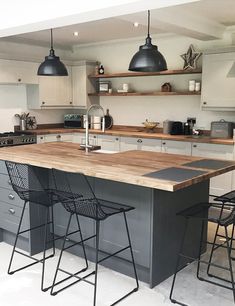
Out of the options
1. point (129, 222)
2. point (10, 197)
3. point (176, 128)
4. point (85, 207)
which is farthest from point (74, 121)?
point (85, 207)

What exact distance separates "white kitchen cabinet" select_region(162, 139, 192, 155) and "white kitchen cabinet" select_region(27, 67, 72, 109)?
2432 millimetres

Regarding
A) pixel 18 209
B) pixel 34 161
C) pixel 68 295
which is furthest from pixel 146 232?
pixel 18 209

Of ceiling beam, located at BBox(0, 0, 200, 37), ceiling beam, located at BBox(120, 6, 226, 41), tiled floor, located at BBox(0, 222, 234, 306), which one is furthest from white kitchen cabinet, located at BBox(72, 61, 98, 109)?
tiled floor, located at BBox(0, 222, 234, 306)

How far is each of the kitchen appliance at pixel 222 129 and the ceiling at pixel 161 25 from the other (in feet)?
4.06

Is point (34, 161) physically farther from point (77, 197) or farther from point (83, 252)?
point (83, 252)

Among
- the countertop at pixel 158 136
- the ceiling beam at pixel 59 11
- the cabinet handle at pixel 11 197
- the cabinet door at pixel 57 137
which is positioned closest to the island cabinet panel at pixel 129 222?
the cabinet handle at pixel 11 197

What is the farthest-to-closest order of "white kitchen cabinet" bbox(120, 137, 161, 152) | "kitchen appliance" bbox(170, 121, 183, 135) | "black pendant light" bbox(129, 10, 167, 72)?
"kitchen appliance" bbox(170, 121, 183, 135) < "white kitchen cabinet" bbox(120, 137, 161, 152) < "black pendant light" bbox(129, 10, 167, 72)

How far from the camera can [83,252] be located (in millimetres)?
3506

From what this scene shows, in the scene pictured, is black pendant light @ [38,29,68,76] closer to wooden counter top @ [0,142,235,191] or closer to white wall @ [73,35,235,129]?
wooden counter top @ [0,142,235,191]

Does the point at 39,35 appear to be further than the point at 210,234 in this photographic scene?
Yes

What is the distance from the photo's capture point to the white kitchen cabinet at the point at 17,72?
6009 millimetres

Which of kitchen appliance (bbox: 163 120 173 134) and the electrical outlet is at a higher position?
the electrical outlet

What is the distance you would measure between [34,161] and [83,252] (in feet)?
3.29

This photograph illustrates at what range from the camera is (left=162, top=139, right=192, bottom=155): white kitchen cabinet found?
17.4ft
